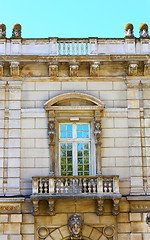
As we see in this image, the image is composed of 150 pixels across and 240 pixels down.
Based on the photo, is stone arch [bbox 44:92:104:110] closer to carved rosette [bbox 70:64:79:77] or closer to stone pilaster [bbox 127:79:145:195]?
carved rosette [bbox 70:64:79:77]

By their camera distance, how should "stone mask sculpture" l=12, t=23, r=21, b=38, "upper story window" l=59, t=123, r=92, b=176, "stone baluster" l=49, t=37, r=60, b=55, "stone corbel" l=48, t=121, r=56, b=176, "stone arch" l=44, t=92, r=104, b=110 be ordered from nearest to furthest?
"stone corbel" l=48, t=121, r=56, b=176
"upper story window" l=59, t=123, r=92, b=176
"stone arch" l=44, t=92, r=104, b=110
"stone baluster" l=49, t=37, r=60, b=55
"stone mask sculpture" l=12, t=23, r=21, b=38

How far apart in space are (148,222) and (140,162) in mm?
2122

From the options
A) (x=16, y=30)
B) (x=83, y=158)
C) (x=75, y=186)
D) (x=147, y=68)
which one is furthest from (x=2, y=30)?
(x=75, y=186)

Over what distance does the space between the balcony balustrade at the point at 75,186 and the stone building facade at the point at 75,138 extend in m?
0.03

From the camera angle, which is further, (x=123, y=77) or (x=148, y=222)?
(x=123, y=77)

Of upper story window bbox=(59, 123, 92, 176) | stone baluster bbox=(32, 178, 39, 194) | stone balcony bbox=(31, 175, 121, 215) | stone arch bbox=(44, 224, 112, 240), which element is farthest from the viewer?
upper story window bbox=(59, 123, 92, 176)

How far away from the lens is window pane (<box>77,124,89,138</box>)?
16.3m

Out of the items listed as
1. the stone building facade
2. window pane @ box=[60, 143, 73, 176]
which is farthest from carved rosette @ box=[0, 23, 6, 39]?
window pane @ box=[60, 143, 73, 176]

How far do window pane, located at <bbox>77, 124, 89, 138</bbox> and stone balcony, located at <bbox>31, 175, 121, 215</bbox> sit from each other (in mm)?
1807

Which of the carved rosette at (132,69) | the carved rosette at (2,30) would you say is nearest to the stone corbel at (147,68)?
the carved rosette at (132,69)

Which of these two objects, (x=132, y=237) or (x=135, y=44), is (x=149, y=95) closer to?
(x=135, y=44)

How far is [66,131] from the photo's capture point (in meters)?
16.3

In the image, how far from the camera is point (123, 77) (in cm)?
1678

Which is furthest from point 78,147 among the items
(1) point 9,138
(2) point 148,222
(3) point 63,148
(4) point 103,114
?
(2) point 148,222
